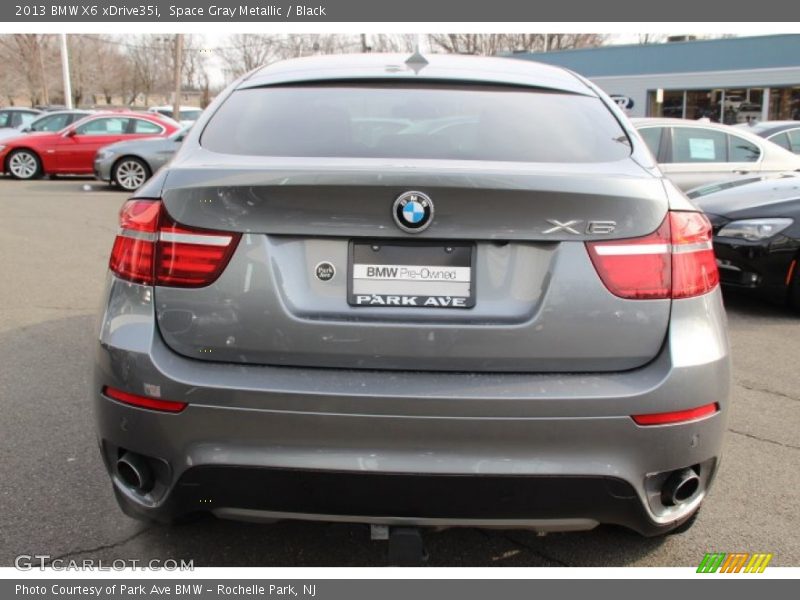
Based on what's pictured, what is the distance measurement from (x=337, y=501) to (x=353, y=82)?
5.18 feet

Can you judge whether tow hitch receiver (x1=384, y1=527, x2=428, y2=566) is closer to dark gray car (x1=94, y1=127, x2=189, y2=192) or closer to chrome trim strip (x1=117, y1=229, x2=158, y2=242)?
chrome trim strip (x1=117, y1=229, x2=158, y2=242)

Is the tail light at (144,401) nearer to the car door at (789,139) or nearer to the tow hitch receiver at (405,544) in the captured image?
the tow hitch receiver at (405,544)

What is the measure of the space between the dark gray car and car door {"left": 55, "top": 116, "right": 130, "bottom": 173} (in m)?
1.38

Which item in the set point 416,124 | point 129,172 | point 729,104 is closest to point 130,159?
point 129,172

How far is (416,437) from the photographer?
7.02ft

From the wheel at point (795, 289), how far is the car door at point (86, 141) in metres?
14.2

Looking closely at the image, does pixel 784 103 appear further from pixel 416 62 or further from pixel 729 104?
pixel 416 62

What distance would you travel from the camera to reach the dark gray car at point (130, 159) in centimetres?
1529

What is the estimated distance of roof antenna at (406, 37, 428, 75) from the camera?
3.10 m

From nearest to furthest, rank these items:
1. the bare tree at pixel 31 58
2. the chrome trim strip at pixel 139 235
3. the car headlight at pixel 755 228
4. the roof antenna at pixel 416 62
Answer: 1. the chrome trim strip at pixel 139 235
2. the roof antenna at pixel 416 62
3. the car headlight at pixel 755 228
4. the bare tree at pixel 31 58

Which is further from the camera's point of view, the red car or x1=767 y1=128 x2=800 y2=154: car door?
the red car

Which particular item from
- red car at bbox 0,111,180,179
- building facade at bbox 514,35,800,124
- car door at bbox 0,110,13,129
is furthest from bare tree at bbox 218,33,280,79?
red car at bbox 0,111,180,179
